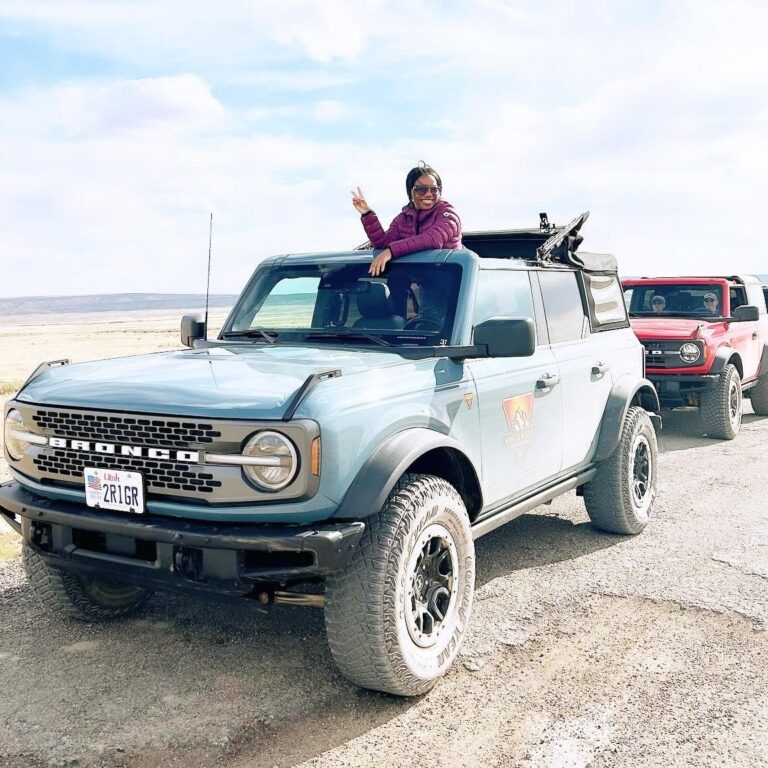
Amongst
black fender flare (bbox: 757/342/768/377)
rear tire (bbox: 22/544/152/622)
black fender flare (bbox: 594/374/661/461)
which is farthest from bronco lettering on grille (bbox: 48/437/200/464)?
black fender flare (bbox: 757/342/768/377)

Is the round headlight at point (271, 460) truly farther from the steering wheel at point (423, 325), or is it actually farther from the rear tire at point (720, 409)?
the rear tire at point (720, 409)

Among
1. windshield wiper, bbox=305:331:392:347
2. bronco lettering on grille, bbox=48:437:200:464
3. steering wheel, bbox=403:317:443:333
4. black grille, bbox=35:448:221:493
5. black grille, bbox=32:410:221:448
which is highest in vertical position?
steering wheel, bbox=403:317:443:333

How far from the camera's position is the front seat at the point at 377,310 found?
4422 mm

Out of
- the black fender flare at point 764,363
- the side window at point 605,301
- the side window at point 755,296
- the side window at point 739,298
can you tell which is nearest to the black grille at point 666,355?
the side window at point 739,298

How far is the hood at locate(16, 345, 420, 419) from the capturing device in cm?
322

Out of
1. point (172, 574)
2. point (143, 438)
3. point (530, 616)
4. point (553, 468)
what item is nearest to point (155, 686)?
point (172, 574)

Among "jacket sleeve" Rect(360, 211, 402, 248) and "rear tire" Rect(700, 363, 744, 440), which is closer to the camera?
"jacket sleeve" Rect(360, 211, 402, 248)

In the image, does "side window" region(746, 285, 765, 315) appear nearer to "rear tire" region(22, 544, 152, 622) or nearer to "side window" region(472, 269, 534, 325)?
"side window" region(472, 269, 534, 325)

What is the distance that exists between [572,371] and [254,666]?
8.53ft

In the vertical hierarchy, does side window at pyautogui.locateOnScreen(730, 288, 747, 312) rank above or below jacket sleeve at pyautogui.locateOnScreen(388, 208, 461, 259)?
below

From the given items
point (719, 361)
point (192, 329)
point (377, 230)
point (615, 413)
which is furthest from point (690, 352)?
point (192, 329)

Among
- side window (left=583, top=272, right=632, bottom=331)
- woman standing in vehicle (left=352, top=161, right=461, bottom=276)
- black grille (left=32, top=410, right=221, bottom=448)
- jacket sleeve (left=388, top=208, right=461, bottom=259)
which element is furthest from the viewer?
side window (left=583, top=272, right=632, bottom=331)

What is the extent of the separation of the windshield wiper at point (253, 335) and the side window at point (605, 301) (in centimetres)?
234

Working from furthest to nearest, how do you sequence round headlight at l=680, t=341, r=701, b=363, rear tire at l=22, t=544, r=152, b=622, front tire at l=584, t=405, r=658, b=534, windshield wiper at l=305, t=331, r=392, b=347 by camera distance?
1. round headlight at l=680, t=341, r=701, b=363
2. front tire at l=584, t=405, r=658, b=534
3. windshield wiper at l=305, t=331, r=392, b=347
4. rear tire at l=22, t=544, r=152, b=622
